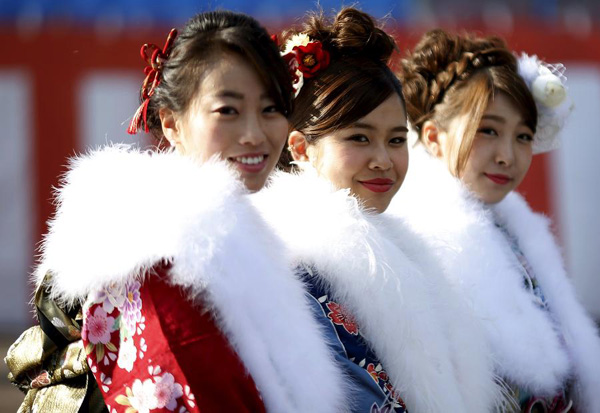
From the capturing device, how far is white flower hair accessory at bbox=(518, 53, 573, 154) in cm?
287

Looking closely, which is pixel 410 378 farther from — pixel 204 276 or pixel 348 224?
pixel 204 276

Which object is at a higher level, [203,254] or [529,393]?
[203,254]

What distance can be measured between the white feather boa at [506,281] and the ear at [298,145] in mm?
386

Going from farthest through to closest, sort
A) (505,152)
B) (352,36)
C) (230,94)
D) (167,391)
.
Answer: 1. (505,152)
2. (352,36)
3. (230,94)
4. (167,391)

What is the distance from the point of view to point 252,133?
1.85 m

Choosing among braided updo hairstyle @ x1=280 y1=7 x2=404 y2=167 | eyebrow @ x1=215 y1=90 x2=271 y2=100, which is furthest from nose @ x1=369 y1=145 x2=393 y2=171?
eyebrow @ x1=215 y1=90 x2=271 y2=100

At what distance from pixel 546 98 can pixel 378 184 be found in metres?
0.97

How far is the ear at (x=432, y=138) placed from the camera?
111 inches

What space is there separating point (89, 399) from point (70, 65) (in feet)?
19.9

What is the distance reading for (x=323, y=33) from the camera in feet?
7.67

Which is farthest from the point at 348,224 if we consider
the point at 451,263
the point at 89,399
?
the point at 89,399

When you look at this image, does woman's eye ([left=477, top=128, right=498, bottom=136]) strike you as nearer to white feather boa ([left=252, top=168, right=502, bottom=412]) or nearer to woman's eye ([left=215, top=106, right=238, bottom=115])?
white feather boa ([left=252, top=168, right=502, bottom=412])

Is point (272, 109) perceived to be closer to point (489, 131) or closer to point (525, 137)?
point (489, 131)

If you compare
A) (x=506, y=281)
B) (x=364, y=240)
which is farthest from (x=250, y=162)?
(x=506, y=281)
